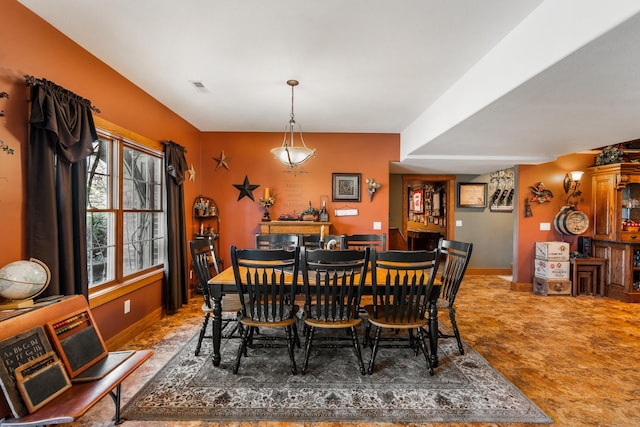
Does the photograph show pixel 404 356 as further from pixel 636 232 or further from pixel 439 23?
pixel 636 232

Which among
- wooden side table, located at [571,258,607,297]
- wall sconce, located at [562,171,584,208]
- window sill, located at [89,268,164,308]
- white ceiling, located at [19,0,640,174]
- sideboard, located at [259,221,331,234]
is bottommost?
wooden side table, located at [571,258,607,297]

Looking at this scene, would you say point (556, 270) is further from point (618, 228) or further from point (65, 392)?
point (65, 392)

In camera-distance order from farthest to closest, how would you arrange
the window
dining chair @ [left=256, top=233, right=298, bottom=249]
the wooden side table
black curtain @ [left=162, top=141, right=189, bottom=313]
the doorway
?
1. the doorway
2. the wooden side table
3. black curtain @ [left=162, top=141, right=189, bottom=313]
4. dining chair @ [left=256, top=233, right=298, bottom=249]
5. the window

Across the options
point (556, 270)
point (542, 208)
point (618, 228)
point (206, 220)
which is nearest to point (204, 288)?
point (206, 220)

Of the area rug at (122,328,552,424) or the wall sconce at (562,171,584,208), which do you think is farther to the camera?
the wall sconce at (562,171,584,208)

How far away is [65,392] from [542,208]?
6.31 metres

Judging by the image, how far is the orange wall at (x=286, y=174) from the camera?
4.96m

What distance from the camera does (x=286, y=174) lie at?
499 cm

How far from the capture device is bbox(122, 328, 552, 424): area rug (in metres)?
1.93

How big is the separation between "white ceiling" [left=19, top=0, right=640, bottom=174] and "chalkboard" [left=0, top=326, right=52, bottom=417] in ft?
6.78

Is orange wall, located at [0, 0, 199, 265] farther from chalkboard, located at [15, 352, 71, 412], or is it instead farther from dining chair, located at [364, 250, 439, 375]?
dining chair, located at [364, 250, 439, 375]

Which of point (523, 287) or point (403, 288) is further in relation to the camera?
point (523, 287)

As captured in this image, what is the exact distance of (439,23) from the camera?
2.07 metres

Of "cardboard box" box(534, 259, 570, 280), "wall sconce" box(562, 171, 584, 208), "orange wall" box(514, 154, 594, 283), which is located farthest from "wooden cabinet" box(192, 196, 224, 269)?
"wall sconce" box(562, 171, 584, 208)
